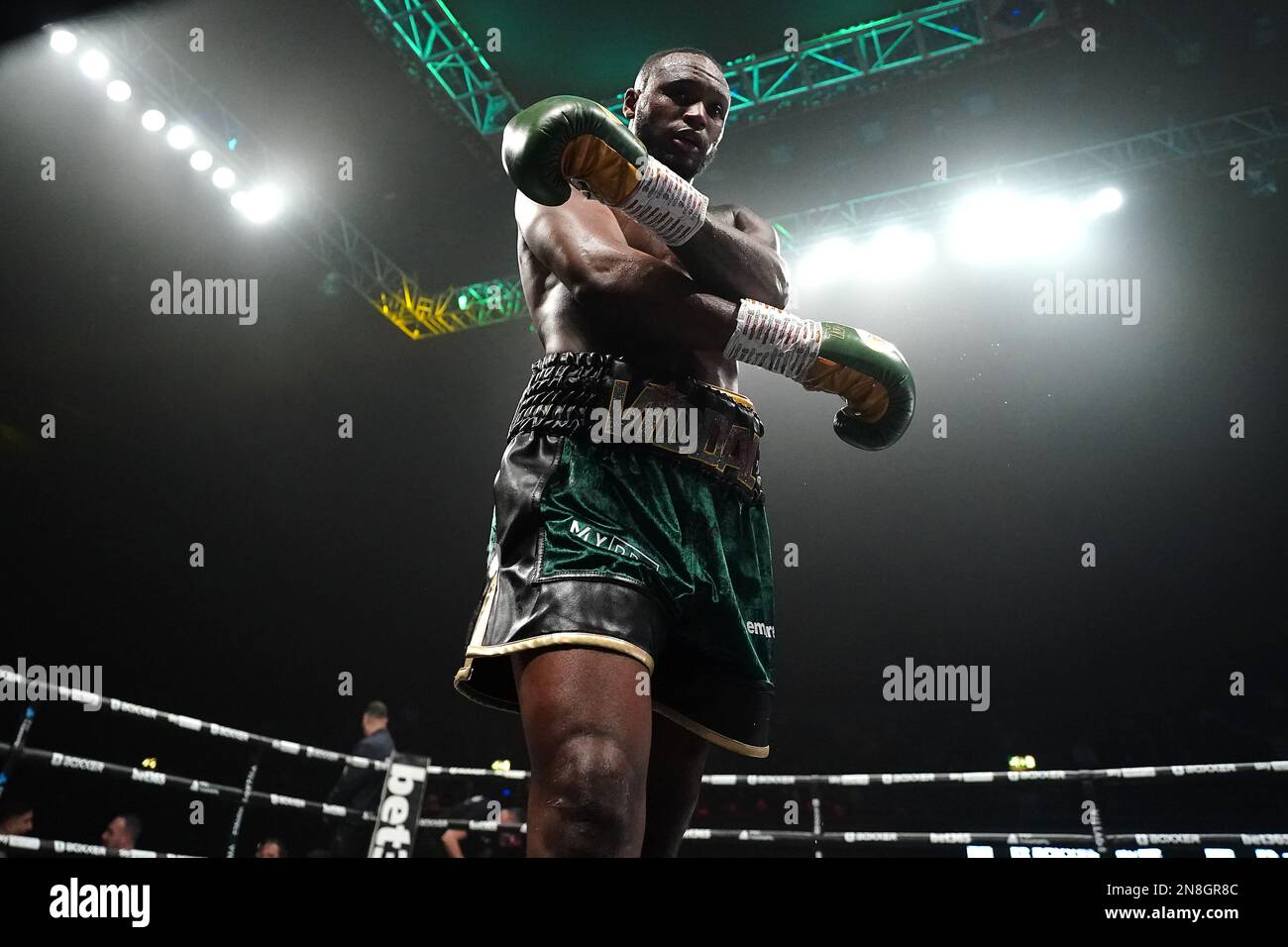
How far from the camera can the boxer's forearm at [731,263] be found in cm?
135

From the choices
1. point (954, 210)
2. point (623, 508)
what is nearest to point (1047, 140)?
point (954, 210)

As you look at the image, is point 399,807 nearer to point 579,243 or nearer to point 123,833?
point 123,833

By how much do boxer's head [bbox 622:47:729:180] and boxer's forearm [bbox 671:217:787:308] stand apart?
26 cm

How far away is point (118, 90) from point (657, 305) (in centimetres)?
597

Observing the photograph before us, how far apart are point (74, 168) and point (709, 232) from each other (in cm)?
693

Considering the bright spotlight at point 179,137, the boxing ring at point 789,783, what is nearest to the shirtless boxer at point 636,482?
the boxing ring at point 789,783

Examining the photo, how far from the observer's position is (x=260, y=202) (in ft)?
22.5

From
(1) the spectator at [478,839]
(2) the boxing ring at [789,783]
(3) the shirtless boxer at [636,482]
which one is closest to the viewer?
(3) the shirtless boxer at [636,482]

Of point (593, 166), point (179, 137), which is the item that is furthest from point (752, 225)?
point (179, 137)

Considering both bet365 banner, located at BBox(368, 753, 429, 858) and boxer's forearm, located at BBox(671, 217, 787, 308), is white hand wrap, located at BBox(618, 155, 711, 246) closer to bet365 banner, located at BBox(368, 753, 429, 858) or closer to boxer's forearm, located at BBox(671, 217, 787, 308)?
boxer's forearm, located at BBox(671, 217, 787, 308)

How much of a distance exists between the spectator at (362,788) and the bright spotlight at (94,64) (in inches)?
170

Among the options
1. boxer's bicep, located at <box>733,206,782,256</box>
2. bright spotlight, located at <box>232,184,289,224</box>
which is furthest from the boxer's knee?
bright spotlight, located at <box>232,184,289,224</box>

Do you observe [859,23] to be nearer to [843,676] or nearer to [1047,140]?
[1047,140]

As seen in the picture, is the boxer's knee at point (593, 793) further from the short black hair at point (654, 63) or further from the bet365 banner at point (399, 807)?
the bet365 banner at point (399, 807)
